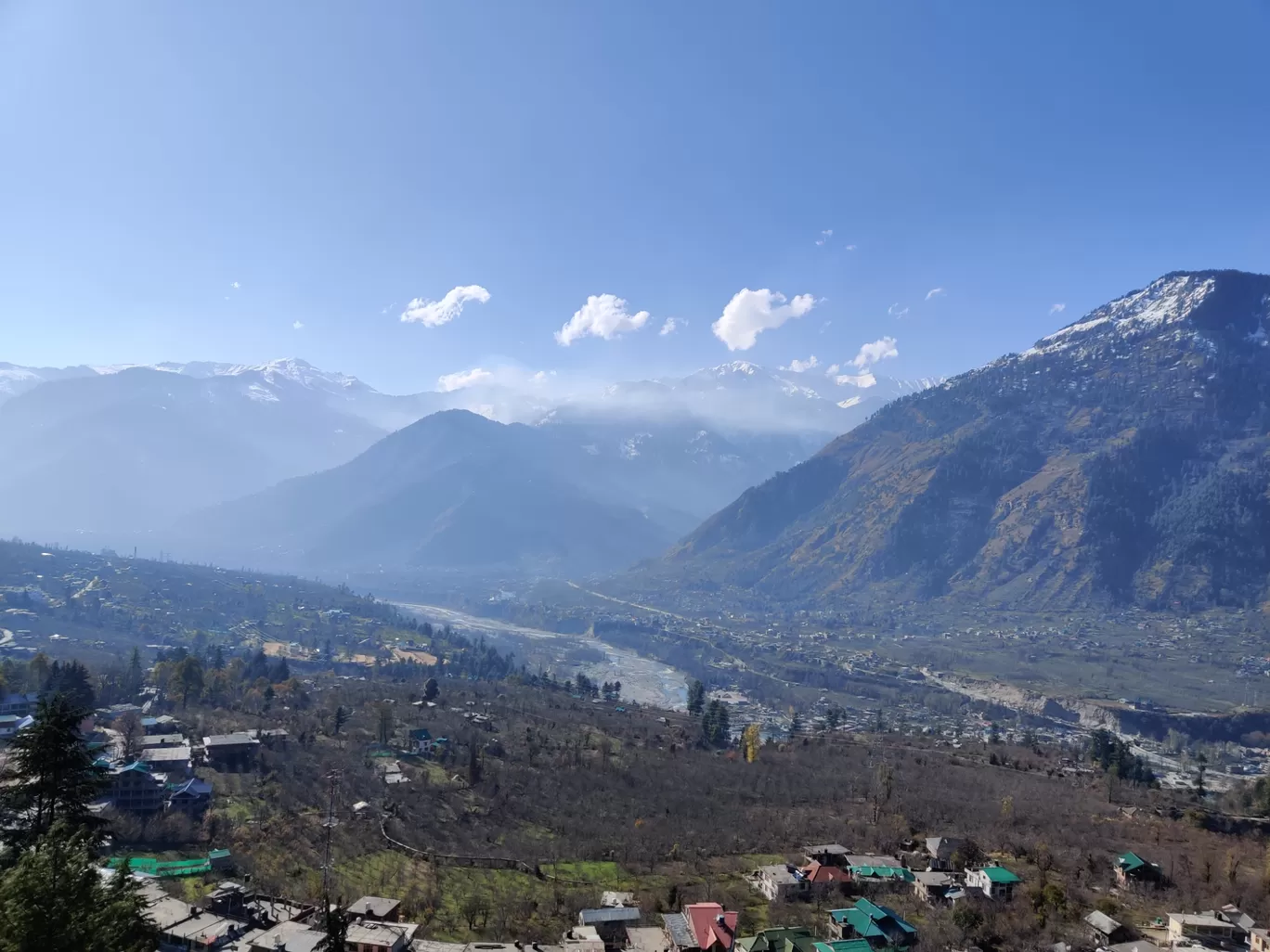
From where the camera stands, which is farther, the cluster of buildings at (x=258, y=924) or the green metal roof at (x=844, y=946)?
the green metal roof at (x=844, y=946)

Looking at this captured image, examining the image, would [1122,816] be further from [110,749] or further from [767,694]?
[767,694]

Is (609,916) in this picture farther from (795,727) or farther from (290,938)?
(795,727)

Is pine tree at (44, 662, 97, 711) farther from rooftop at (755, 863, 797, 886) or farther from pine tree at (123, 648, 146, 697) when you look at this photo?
rooftop at (755, 863, 797, 886)

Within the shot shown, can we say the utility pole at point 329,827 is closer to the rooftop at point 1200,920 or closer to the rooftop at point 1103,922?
the rooftop at point 1103,922

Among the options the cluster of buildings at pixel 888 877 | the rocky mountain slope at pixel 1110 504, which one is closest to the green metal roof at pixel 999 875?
the cluster of buildings at pixel 888 877

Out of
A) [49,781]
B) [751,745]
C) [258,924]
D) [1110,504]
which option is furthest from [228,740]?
[1110,504]

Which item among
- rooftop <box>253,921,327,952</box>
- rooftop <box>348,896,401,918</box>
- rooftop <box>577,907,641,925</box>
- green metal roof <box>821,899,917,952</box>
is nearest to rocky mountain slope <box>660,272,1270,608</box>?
green metal roof <box>821,899,917,952</box>
